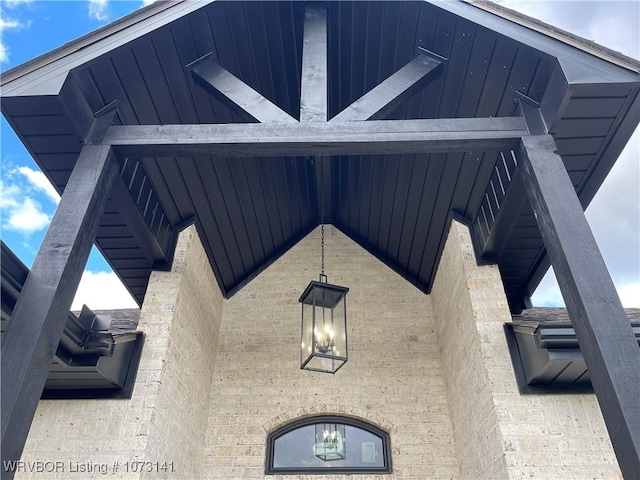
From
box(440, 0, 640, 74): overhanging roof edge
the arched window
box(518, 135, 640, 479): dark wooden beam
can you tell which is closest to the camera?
box(518, 135, 640, 479): dark wooden beam

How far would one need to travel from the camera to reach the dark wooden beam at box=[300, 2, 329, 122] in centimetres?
280

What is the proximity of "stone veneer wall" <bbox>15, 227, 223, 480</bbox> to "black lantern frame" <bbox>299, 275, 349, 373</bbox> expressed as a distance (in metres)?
1.07

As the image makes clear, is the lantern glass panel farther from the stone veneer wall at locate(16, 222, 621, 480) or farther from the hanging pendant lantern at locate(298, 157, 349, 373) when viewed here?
the stone veneer wall at locate(16, 222, 621, 480)

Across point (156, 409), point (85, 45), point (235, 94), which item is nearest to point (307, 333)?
point (156, 409)

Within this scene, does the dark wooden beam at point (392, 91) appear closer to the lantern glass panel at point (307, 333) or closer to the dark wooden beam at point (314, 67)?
the dark wooden beam at point (314, 67)

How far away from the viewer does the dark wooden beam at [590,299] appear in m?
1.71

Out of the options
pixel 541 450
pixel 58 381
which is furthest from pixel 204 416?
pixel 541 450

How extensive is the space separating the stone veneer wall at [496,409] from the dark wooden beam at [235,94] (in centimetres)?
211

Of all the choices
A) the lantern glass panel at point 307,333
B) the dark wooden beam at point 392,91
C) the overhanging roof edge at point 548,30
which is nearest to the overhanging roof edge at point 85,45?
the dark wooden beam at point 392,91

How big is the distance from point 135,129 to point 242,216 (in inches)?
78.5

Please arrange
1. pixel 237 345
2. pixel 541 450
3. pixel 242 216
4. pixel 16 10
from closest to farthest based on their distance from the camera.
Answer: pixel 541 450 < pixel 16 10 < pixel 242 216 < pixel 237 345

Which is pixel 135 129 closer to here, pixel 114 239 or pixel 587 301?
pixel 114 239

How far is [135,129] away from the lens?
106 inches

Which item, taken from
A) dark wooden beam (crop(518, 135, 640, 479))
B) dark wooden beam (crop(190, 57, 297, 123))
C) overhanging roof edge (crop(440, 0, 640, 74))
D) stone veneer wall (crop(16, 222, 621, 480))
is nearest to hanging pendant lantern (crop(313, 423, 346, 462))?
stone veneer wall (crop(16, 222, 621, 480))
